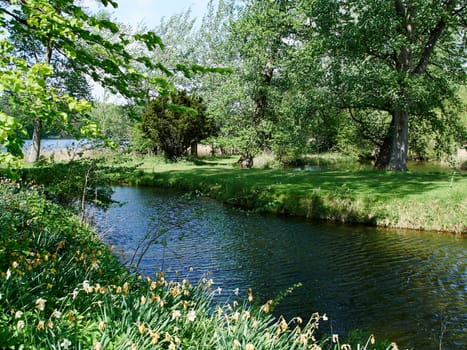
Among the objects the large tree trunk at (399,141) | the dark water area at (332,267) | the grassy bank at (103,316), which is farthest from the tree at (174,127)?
the grassy bank at (103,316)

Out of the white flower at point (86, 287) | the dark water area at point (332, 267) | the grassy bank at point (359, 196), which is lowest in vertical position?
the dark water area at point (332, 267)

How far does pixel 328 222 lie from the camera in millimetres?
17234

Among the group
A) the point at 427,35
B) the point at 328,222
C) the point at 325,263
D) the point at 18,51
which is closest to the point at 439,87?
the point at 427,35

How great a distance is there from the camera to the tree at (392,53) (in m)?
21.1

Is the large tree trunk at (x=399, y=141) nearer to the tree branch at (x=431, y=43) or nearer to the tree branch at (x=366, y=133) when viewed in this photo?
the tree branch at (x=366, y=133)

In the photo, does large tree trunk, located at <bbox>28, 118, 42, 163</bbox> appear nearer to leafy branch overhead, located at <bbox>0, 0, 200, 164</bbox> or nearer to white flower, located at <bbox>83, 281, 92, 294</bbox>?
leafy branch overhead, located at <bbox>0, 0, 200, 164</bbox>

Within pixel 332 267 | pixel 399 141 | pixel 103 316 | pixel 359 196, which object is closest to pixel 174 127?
pixel 399 141

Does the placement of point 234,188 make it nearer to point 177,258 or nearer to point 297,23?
point 177,258

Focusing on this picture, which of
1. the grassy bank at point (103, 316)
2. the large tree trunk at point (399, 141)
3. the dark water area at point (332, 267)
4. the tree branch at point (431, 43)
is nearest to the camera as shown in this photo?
the grassy bank at point (103, 316)

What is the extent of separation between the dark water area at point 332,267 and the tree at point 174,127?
66.2ft

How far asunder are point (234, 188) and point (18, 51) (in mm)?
18491

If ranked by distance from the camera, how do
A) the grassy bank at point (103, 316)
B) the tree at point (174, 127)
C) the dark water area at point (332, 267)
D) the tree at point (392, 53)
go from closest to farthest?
the grassy bank at point (103, 316)
the dark water area at point (332, 267)
the tree at point (392, 53)
the tree at point (174, 127)

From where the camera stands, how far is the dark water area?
8.37m

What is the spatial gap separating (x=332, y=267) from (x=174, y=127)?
2771 cm
